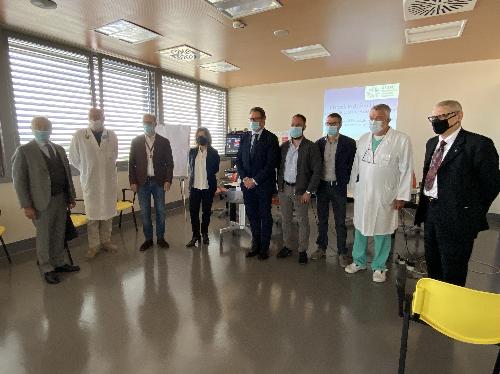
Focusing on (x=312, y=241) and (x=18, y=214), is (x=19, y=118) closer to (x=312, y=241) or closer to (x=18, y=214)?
(x=18, y=214)

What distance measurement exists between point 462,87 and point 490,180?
4.13 m

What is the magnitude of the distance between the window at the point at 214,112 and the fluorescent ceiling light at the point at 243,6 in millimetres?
3792

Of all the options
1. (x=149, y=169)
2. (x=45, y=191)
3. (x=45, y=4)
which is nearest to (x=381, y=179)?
(x=149, y=169)

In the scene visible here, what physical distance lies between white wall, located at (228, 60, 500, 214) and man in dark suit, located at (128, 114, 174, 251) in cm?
374

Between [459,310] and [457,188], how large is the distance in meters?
0.93

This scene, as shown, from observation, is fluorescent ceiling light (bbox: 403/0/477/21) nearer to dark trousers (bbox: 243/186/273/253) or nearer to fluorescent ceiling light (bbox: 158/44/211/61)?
dark trousers (bbox: 243/186/273/253)

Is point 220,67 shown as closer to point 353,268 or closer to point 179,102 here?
point 179,102

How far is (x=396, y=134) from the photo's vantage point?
8.66 ft

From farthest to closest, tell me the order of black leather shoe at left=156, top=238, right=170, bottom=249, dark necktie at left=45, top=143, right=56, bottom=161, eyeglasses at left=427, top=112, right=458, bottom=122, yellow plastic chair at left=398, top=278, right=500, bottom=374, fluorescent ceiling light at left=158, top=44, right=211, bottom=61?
fluorescent ceiling light at left=158, top=44, right=211, bottom=61
black leather shoe at left=156, top=238, right=170, bottom=249
dark necktie at left=45, top=143, right=56, bottom=161
eyeglasses at left=427, top=112, right=458, bottom=122
yellow plastic chair at left=398, top=278, right=500, bottom=374

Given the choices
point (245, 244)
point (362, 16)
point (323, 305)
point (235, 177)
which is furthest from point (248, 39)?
point (323, 305)

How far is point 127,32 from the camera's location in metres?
3.59

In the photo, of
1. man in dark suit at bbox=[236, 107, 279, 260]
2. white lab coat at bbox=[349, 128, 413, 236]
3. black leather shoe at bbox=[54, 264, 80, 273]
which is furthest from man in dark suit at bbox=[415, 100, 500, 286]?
black leather shoe at bbox=[54, 264, 80, 273]

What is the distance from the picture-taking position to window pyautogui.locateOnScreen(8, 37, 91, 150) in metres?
3.55

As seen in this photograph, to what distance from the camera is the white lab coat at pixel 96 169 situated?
3.19 m
